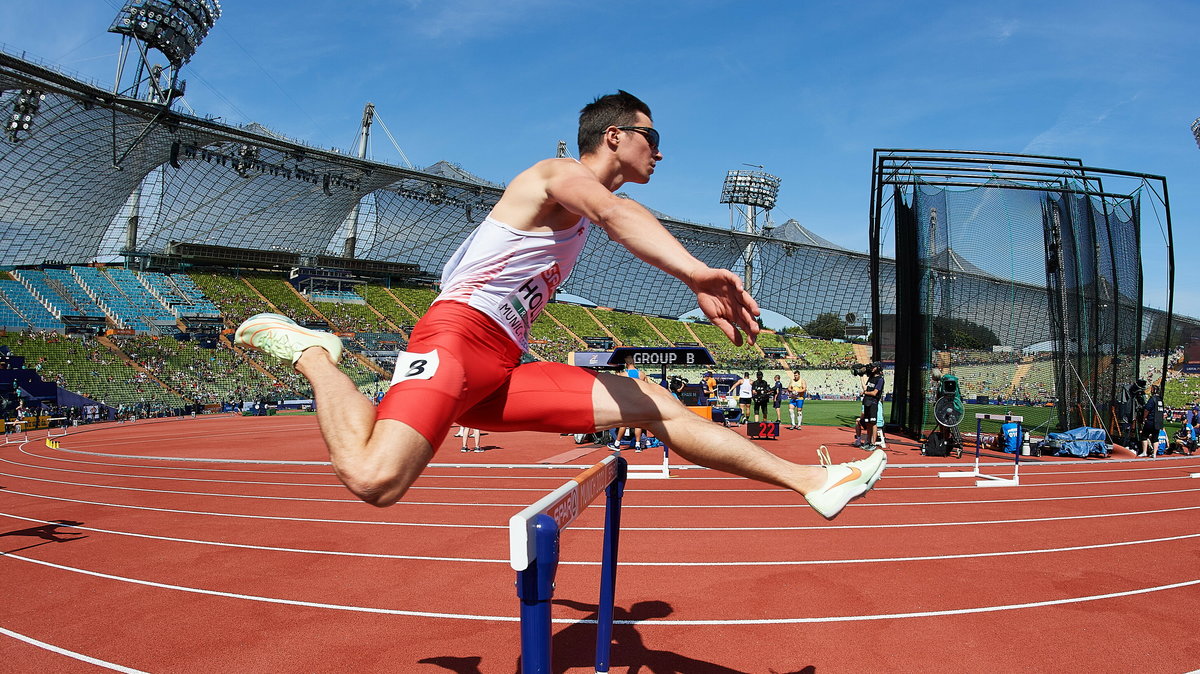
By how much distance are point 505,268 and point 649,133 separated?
2.33ft

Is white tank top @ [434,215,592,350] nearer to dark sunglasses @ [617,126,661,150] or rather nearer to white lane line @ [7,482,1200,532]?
dark sunglasses @ [617,126,661,150]

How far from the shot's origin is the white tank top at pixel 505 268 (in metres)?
2.46

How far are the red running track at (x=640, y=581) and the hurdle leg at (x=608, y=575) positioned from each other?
2.33 ft

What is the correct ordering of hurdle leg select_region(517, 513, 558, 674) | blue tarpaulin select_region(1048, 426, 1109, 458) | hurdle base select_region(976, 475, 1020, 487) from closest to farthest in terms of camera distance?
hurdle leg select_region(517, 513, 558, 674) < hurdle base select_region(976, 475, 1020, 487) < blue tarpaulin select_region(1048, 426, 1109, 458)

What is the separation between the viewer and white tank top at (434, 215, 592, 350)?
2.46m

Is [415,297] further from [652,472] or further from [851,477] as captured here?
[851,477]

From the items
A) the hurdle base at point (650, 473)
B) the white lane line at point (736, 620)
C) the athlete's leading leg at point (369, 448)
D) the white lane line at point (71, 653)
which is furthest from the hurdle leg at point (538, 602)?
the hurdle base at point (650, 473)

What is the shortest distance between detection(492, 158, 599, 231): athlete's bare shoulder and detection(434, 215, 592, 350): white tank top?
3cm

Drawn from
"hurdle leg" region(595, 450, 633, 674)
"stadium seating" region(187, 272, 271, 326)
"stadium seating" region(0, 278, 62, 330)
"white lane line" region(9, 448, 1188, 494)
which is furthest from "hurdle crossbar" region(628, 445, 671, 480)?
"stadium seating" region(187, 272, 271, 326)

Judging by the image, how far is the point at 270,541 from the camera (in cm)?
637

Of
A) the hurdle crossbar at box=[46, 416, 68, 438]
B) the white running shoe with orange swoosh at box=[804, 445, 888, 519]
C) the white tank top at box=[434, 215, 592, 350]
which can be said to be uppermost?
the white tank top at box=[434, 215, 592, 350]

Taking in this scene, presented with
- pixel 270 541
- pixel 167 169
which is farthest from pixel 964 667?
pixel 167 169

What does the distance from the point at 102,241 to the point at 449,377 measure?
57118 mm

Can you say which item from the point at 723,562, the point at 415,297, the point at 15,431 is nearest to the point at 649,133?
the point at 723,562
